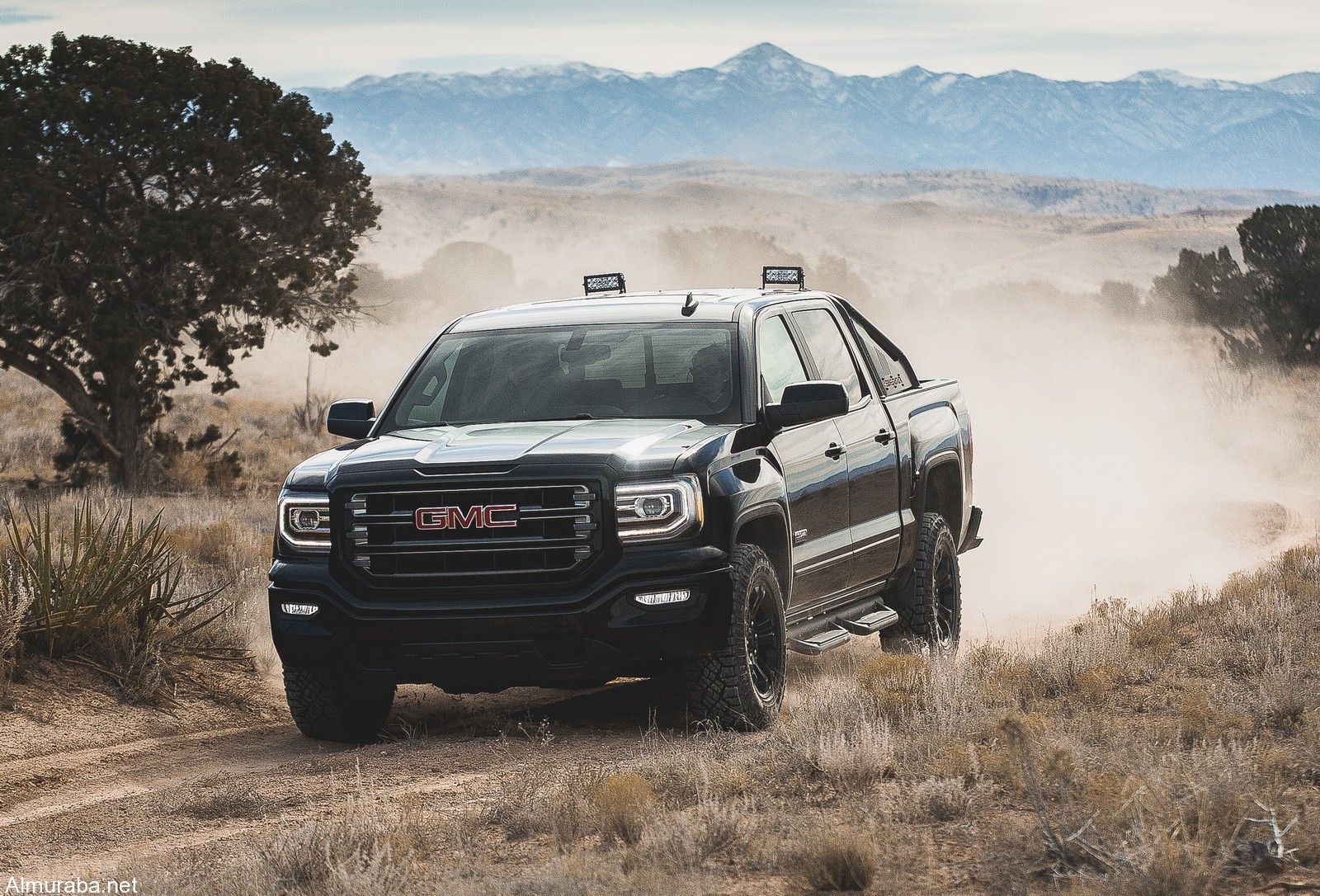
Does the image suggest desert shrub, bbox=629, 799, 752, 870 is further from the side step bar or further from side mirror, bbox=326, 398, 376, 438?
side mirror, bbox=326, 398, 376, 438

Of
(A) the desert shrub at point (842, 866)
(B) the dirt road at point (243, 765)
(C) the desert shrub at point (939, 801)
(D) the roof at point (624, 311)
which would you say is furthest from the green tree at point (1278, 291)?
(A) the desert shrub at point (842, 866)

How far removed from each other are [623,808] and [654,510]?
1.81 metres

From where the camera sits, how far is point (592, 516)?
6.86 metres

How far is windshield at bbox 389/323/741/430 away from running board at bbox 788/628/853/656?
3.64 ft

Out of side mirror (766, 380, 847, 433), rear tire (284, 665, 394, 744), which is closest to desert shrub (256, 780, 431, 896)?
rear tire (284, 665, 394, 744)

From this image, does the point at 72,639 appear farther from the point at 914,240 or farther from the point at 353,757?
the point at 914,240

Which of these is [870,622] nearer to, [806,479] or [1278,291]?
[806,479]

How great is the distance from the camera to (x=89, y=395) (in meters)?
20.0

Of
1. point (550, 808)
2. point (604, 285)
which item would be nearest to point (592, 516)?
point (550, 808)

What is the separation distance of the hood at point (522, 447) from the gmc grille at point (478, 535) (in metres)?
0.13

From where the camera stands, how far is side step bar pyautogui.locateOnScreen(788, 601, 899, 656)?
7.80 metres

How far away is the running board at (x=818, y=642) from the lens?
7750 millimetres

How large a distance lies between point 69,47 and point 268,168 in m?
2.51

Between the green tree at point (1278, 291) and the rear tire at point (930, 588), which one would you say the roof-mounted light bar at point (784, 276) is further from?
the green tree at point (1278, 291)
